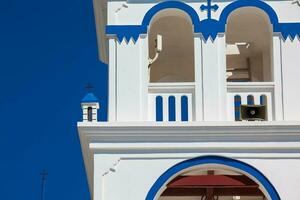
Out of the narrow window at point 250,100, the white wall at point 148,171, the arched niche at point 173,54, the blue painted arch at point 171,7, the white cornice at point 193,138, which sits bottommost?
the white wall at point 148,171

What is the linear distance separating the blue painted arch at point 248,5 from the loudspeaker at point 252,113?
5.27 feet

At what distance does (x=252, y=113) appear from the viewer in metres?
24.4

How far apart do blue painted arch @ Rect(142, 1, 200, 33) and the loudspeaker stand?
1.72 metres

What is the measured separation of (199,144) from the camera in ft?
78.6

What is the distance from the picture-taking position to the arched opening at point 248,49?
26500mm

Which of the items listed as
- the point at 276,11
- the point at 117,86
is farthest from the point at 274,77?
the point at 117,86

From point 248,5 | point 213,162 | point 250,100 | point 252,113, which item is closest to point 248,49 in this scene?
point 248,5

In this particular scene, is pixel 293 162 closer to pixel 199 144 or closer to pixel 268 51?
pixel 199 144

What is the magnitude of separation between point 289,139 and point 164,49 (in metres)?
4.38

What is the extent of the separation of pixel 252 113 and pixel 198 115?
0.92 meters

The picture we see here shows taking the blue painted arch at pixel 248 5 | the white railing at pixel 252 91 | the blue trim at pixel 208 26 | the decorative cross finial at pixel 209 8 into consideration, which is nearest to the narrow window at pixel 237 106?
the white railing at pixel 252 91

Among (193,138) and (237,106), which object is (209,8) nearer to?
(237,106)

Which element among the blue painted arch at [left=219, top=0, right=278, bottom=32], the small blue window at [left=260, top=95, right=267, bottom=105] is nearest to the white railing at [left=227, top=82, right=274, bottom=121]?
the small blue window at [left=260, top=95, right=267, bottom=105]

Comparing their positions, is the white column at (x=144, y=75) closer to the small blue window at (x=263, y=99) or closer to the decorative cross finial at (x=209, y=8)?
the decorative cross finial at (x=209, y=8)
